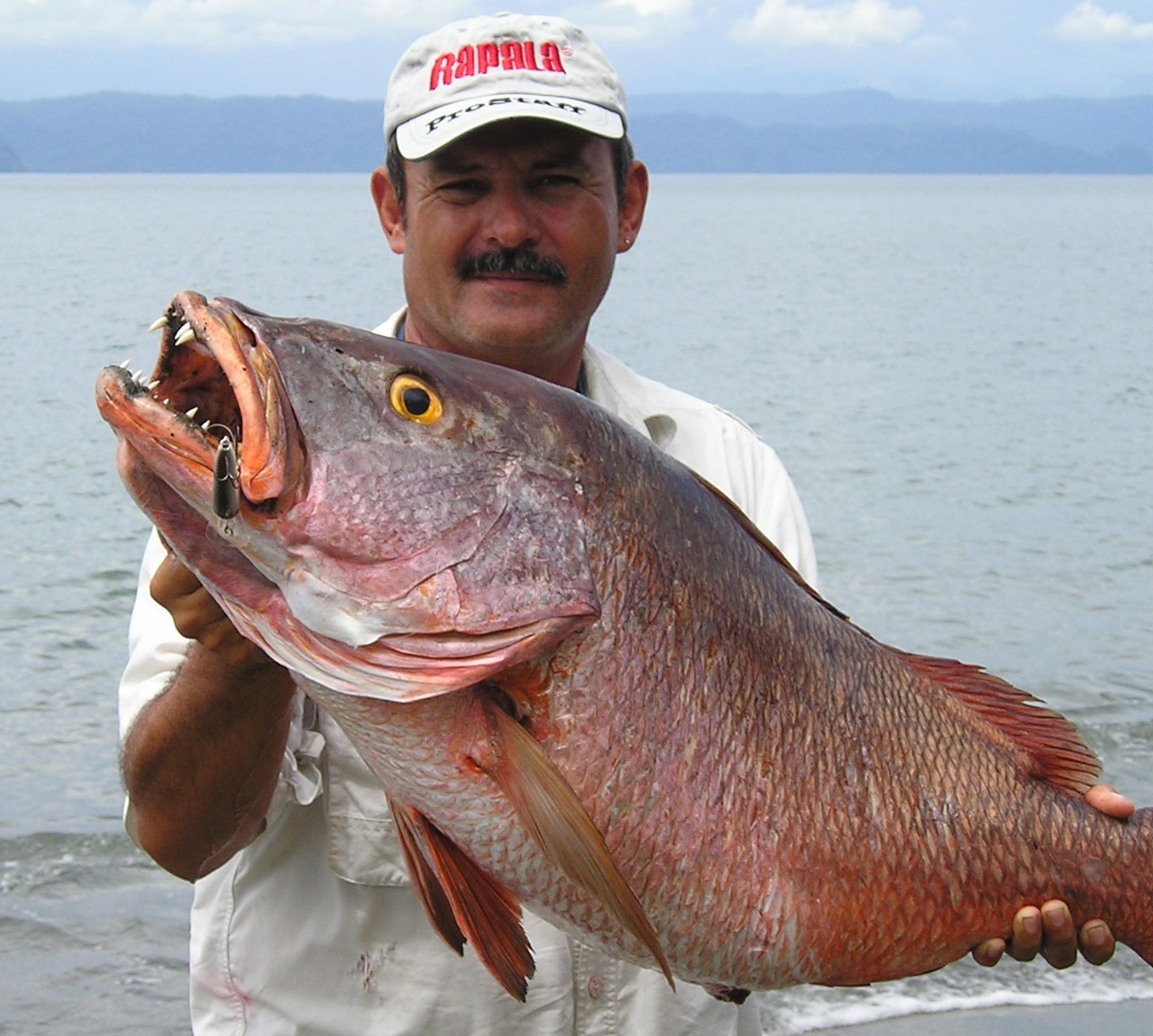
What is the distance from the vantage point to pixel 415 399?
2014 millimetres

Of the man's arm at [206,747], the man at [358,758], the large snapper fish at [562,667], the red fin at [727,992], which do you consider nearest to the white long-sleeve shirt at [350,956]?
the man at [358,758]

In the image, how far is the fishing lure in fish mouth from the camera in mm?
1803

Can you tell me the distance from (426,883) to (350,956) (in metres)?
0.83

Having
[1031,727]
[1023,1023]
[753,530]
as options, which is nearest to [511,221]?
[753,530]

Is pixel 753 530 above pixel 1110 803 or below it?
above

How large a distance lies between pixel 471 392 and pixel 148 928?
4991mm

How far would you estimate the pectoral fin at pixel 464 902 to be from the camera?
211 centimetres

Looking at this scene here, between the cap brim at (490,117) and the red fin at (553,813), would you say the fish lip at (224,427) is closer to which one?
the red fin at (553,813)

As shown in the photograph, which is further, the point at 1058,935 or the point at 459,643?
the point at 1058,935

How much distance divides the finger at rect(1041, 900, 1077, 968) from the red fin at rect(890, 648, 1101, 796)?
205 millimetres

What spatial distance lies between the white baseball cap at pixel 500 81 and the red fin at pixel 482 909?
1510mm

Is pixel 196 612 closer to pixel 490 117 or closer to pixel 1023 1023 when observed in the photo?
pixel 490 117

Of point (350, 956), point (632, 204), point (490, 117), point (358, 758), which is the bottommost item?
point (350, 956)

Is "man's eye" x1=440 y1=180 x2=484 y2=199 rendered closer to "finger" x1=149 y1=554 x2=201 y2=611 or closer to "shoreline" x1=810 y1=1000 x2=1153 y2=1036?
"finger" x1=149 y1=554 x2=201 y2=611
